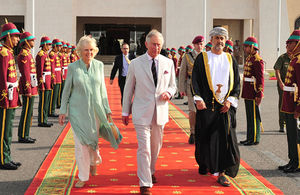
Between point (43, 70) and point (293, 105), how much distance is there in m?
6.41

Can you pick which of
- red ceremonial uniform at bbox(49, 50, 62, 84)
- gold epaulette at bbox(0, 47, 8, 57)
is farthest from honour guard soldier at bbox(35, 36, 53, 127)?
gold epaulette at bbox(0, 47, 8, 57)

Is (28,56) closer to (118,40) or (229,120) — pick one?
(229,120)

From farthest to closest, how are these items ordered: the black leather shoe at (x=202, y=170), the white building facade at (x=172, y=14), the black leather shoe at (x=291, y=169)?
the white building facade at (x=172, y=14), the black leather shoe at (x=291, y=169), the black leather shoe at (x=202, y=170)

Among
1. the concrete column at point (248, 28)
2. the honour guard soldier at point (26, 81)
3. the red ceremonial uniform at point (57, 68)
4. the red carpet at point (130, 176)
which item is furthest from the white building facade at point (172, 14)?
the red carpet at point (130, 176)

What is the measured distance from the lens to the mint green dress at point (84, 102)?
19.1ft

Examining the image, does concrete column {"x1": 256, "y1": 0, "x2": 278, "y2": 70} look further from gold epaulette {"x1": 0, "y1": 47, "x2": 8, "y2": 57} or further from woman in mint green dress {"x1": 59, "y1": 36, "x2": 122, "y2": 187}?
woman in mint green dress {"x1": 59, "y1": 36, "x2": 122, "y2": 187}

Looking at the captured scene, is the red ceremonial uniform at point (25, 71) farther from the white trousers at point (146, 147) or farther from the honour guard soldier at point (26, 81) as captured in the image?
the white trousers at point (146, 147)

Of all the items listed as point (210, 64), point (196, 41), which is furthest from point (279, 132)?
point (210, 64)

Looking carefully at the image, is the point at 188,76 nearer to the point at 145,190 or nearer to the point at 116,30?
the point at 145,190

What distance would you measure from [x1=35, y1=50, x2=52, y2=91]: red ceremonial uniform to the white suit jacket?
527 cm

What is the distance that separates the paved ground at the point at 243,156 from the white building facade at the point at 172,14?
2078 cm

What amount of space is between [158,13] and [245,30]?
8826 millimetres

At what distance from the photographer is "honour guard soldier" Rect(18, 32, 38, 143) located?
8.50 metres

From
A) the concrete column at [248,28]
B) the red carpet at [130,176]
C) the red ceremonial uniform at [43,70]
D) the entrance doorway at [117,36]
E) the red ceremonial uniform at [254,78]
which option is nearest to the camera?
the red carpet at [130,176]
